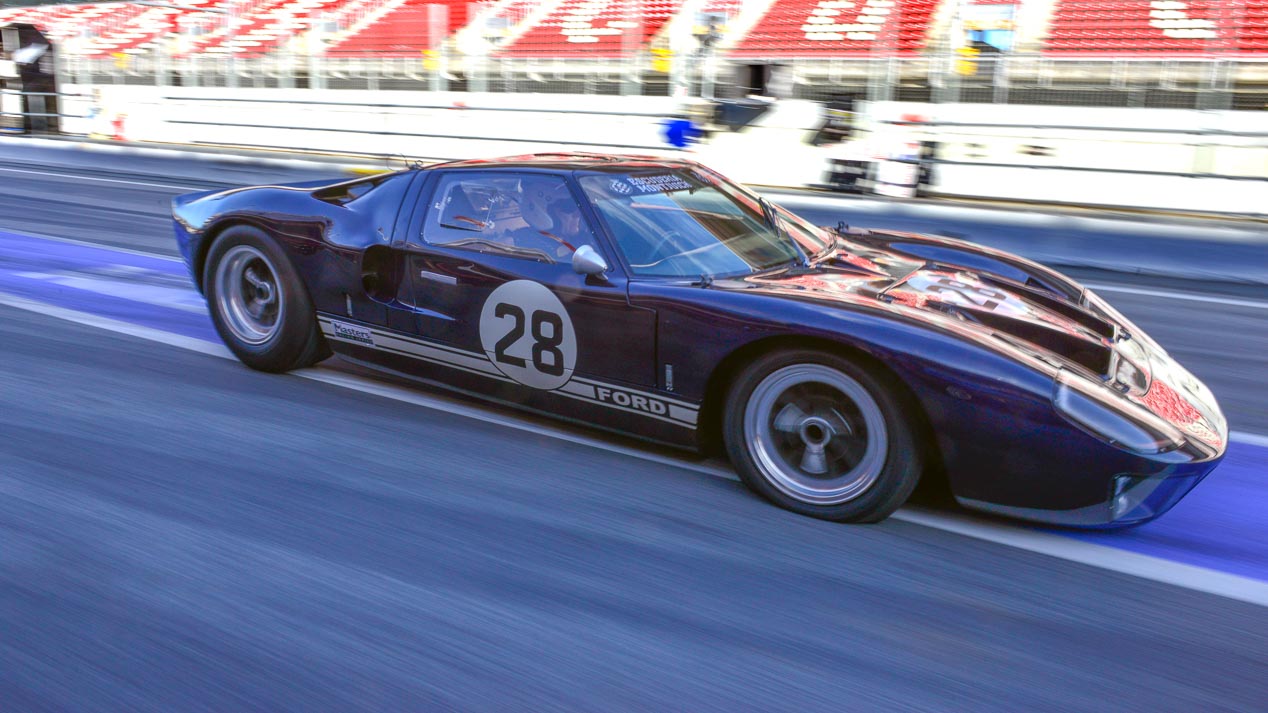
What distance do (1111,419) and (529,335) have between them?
2.02 metres

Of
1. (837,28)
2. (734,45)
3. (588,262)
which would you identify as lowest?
(588,262)

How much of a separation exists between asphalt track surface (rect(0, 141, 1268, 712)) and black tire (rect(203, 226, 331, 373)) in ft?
1.28

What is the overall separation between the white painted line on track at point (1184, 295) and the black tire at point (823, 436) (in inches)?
195

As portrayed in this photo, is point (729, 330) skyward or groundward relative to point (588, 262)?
A: groundward

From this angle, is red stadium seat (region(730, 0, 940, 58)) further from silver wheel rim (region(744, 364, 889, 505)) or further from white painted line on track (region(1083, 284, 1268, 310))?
silver wheel rim (region(744, 364, 889, 505))

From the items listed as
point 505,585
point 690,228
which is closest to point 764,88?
point 690,228

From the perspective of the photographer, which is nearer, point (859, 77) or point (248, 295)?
point (248, 295)

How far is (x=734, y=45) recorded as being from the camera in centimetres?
1328

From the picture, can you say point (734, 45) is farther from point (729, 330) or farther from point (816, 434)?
point (816, 434)

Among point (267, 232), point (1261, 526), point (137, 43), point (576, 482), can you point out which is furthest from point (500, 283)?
point (137, 43)

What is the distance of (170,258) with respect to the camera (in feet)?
26.3

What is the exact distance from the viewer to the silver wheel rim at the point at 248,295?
4879 millimetres

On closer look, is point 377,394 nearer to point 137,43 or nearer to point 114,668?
point 114,668

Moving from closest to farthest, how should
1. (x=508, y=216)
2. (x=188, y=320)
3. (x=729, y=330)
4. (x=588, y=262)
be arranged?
(x=729, y=330) → (x=588, y=262) → (x=508, y=216) → (x=188, y=320)
